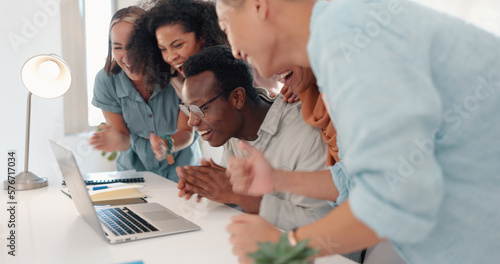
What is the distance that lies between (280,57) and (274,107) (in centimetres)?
89

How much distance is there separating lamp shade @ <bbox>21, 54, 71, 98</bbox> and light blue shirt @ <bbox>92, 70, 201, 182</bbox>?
44 cm

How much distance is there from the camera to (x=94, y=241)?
1.23 m

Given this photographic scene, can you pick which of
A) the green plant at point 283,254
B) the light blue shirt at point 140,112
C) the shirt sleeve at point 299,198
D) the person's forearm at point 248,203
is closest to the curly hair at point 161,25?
the light blue shirt at point 140,112

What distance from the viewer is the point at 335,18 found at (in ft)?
2.10

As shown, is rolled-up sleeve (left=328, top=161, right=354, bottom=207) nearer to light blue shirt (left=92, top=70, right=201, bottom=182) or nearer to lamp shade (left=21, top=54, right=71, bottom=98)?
lamp shade (left=21, top=54, right=71, bottom=98)

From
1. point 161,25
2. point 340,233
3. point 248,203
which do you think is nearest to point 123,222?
point 248,203

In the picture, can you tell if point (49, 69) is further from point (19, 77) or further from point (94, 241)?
point (19, 77)

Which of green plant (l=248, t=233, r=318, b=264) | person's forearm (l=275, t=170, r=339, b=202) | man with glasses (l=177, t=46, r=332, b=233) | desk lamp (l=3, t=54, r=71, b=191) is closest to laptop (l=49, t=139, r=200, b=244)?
man with glasses (l=177, t=46, r=332, b=233)

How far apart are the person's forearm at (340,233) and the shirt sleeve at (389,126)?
0.25ft

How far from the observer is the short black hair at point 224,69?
1.82 metres

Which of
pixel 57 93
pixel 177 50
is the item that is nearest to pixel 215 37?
pixel 177 50

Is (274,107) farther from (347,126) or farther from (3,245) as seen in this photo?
(347,126)

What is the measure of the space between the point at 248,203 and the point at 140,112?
115 cm

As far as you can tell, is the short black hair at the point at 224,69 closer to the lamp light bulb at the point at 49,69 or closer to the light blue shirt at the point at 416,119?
the lamp light bulb at the point at 49,69
